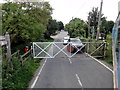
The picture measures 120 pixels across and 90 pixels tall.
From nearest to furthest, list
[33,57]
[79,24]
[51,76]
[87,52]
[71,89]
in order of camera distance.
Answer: [71,89]
[51,76]
[33,57]
[87,52]
[79,24]

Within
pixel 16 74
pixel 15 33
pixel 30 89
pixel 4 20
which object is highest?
pixel 4 20

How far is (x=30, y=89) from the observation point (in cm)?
806

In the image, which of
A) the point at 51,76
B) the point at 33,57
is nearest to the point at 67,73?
the point at 51,76

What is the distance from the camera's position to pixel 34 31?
17.2 m

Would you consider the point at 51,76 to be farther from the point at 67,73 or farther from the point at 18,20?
the point at 18,20

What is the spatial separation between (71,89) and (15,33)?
9.99 meters

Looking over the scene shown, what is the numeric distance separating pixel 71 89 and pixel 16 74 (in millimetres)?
2922

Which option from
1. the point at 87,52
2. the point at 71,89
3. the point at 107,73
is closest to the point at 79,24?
the point at 87,52

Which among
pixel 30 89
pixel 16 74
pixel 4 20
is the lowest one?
pixel 30 89

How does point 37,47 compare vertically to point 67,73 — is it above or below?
above

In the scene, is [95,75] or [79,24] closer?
[95,75]

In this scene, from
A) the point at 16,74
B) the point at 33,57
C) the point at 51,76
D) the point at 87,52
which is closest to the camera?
the point at 16,74

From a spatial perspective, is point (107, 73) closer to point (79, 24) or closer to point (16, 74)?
point (16, 74)

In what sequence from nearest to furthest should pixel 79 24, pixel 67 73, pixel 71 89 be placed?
pixel 71 89 < pixel 67 73 < pixel 79 24
